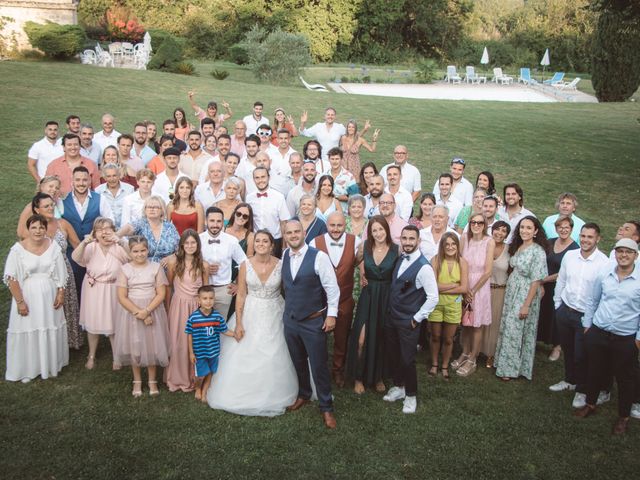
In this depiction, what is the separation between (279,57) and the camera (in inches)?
1180

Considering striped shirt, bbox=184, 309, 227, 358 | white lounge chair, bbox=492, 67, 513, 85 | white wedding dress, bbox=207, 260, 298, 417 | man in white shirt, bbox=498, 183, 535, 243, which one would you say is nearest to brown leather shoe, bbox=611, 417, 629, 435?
man in white shirt, bbox=498, 183, 535, 243

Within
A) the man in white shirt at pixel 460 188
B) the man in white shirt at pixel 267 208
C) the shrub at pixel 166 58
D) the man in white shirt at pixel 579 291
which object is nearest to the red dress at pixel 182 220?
the man in white shirt at pixel 267 208

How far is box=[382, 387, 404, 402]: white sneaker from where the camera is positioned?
6.45 meters

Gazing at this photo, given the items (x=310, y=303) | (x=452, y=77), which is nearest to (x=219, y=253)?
(x=310, y=303)

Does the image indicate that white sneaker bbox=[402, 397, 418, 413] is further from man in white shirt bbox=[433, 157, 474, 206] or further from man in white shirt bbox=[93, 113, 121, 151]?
man in white shirt bbox=[93, 113, 121, 151]

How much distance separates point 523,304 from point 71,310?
17.2 ft

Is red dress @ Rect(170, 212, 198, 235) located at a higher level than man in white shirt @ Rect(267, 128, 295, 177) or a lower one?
lower

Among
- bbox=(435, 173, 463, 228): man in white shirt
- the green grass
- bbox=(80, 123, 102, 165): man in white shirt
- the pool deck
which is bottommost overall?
the green grass

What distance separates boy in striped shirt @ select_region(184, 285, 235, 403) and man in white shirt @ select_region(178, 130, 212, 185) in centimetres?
370

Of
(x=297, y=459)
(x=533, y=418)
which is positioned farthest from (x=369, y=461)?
(x=533, y=418)

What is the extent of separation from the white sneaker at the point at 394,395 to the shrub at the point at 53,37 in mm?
26602

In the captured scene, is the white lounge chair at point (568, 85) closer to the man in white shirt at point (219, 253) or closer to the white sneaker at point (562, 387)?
the white sneaker at point (562, 387)

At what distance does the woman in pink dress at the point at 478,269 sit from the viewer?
22.7ft

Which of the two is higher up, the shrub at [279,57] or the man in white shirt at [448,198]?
the shrub at [279,57]
